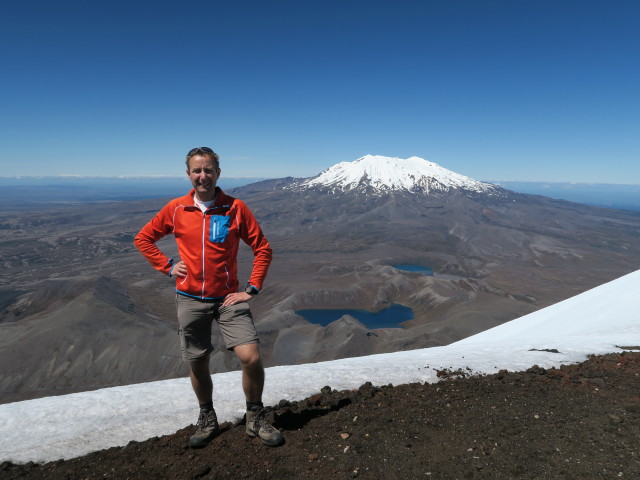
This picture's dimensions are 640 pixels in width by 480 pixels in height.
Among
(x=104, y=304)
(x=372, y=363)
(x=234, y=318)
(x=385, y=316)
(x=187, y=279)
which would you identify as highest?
(x=187, y=279)

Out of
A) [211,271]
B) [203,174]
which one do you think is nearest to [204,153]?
[203,174]

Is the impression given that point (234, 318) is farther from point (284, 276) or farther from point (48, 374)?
point (284, 276)

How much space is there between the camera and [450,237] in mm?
184625

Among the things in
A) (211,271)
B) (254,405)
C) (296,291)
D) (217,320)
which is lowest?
(296,291)

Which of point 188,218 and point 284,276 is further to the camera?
point 284,276

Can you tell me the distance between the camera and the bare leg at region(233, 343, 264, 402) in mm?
3287

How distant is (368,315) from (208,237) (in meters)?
87.3

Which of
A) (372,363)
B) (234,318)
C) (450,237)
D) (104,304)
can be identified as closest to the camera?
(234,318)

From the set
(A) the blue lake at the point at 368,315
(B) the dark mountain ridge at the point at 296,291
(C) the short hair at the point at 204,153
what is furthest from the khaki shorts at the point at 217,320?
(A) the blue lake at the point at 368,315

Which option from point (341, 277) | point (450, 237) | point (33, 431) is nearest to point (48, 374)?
point (33, 431)

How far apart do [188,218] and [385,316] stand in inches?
3403

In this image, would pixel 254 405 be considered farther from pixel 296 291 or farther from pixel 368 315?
pixel 296 291

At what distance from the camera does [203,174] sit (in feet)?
10.6

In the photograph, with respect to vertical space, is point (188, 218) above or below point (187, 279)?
above
